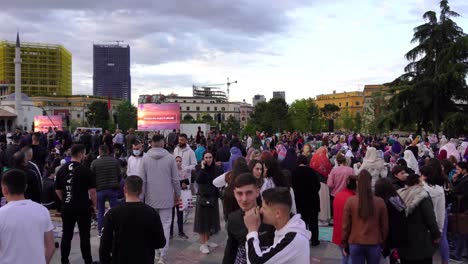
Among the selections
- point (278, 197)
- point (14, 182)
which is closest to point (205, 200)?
point (14, 182)

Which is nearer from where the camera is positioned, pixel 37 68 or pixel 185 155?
pixel 185 155

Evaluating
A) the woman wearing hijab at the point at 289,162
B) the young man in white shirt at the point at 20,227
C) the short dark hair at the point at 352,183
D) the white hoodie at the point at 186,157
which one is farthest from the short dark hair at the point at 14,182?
the woman wearing hijab at the point at 289,162

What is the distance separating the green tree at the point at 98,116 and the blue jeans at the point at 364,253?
97622 millimetres

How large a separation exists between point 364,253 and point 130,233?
271 centimetres

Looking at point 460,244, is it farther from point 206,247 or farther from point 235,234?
point 235,234

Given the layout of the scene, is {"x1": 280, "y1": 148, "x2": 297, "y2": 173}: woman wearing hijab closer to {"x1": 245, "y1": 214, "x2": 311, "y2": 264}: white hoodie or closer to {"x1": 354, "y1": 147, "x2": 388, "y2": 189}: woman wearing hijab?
{"x1": 354, "y1": 147, "x2": 388, "y2": 189}: woman wearing hijab

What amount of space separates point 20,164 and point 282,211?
516 cm

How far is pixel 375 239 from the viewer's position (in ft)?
16.6

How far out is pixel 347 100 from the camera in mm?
141000

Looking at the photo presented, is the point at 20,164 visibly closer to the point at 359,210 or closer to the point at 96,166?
the point at 96,166

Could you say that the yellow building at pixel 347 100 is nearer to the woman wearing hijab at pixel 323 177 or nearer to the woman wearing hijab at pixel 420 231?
the woman wearing hijab at pixel 323 177

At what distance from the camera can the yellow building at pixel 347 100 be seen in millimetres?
136625

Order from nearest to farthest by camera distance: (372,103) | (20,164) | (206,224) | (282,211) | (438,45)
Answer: (282,211)
(20,164)
(206,224)
(438,45)
(372,103)

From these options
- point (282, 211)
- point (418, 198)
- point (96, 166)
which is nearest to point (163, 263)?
point (96, 166)
